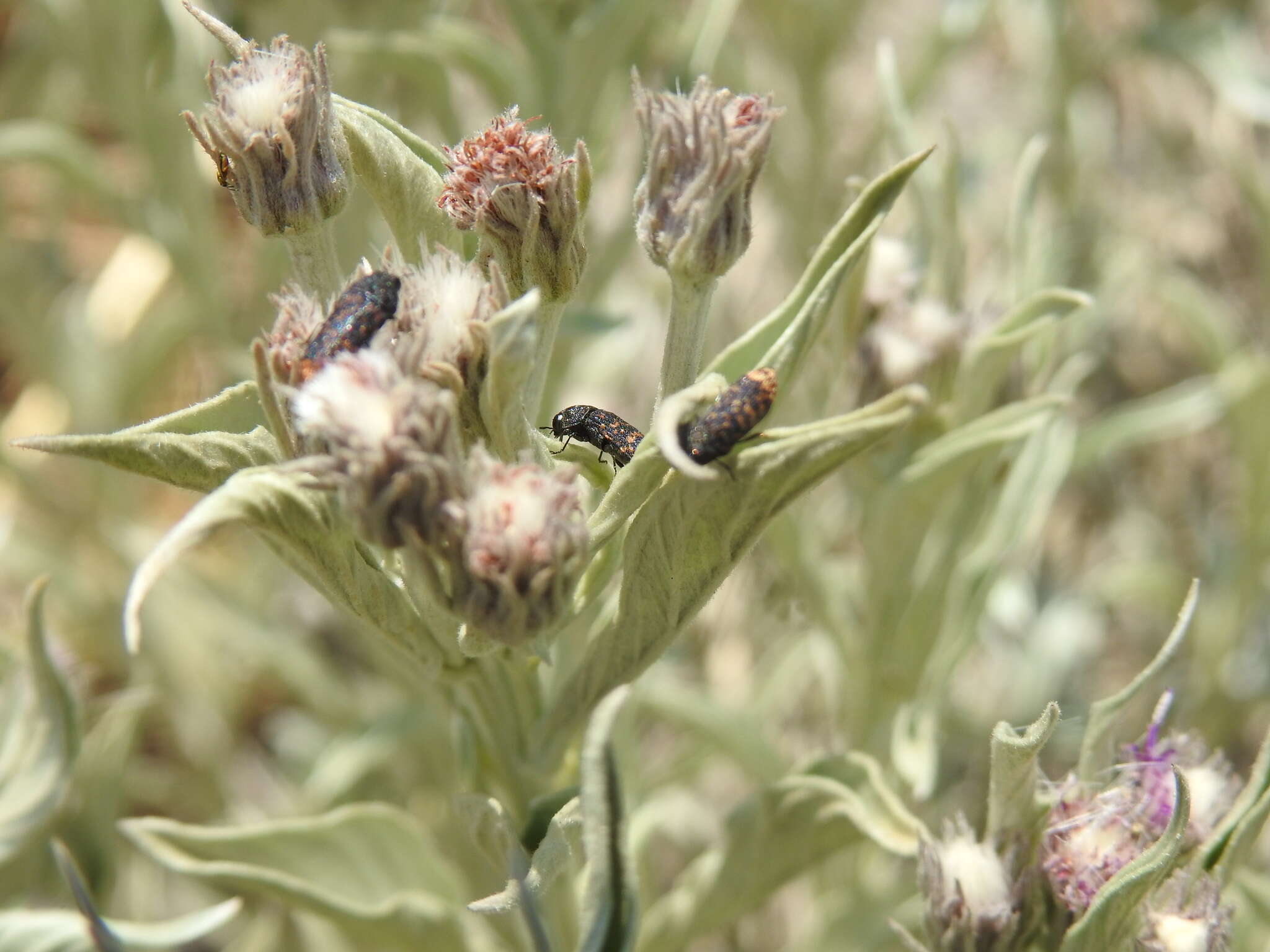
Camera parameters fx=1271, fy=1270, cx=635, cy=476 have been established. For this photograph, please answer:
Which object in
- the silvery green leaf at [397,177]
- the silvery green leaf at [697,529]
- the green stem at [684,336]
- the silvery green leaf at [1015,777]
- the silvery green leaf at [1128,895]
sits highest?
A: the silvery green leaf at [397,177]

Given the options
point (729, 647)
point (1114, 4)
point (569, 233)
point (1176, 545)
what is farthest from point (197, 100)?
point (1114, 4)

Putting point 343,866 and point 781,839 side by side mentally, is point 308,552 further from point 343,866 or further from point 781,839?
point 781,839

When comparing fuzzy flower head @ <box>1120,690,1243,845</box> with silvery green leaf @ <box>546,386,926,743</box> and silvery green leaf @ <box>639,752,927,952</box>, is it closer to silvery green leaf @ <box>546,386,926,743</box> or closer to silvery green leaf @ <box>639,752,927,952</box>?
silvery green leaf @ <box>639,752,927,952</box>

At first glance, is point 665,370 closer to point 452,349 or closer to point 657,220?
point 657,220

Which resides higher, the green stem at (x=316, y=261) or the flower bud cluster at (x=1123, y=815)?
the green stem at (x=316, y=261)

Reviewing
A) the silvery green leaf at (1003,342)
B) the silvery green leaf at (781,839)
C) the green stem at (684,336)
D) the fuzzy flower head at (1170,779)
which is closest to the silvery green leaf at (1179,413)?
the silvery green leaf at (1003,342)

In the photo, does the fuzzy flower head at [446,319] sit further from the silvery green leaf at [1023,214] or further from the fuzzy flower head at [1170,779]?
the silvery green leaf at [1023,214]

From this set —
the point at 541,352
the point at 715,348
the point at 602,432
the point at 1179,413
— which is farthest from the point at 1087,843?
the point at 715,348
